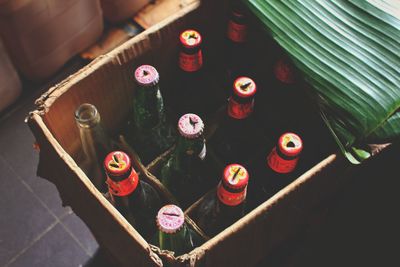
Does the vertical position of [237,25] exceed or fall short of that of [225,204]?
it exceeds it


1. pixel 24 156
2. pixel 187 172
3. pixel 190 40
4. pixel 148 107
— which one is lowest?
pixel 24 156

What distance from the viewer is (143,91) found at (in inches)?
32.4

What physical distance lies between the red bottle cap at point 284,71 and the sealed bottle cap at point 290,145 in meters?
0.15

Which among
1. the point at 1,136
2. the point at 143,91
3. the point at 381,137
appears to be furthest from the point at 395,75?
the point at 1,136

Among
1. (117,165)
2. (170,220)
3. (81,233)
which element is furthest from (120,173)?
(81,233)

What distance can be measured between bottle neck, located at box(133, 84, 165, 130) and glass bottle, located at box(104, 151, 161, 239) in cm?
12

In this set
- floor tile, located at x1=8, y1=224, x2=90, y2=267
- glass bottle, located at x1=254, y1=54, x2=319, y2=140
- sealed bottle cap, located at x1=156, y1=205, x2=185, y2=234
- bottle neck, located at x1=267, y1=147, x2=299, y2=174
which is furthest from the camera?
floor tile, located at x1=8, y1=224, x2=90, y2=267

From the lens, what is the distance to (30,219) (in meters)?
1.33

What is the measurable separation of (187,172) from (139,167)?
3.8 inches

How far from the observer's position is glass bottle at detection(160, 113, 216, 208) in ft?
2.67

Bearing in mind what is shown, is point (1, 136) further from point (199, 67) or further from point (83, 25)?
point (199, 67)

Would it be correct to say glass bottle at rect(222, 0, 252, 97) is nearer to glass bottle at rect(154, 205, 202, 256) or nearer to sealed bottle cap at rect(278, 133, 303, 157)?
sealed bottle cap at rect(278, 133, 303, 157)

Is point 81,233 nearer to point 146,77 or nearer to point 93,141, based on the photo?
point 93,141

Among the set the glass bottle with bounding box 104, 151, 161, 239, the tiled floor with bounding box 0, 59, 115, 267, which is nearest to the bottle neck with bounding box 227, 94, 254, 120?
the glass bottle with bounding box 104, 151, 161, 239
